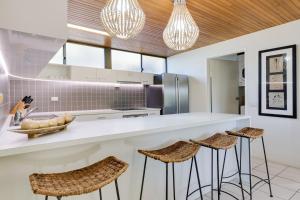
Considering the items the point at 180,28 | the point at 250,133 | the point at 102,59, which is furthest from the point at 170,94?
the point at 180,28

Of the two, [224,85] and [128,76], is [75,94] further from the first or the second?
[224,85]

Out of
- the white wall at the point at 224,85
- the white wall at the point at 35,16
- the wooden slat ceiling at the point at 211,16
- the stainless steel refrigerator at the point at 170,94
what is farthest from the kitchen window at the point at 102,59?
the white wall at the point at 35,16

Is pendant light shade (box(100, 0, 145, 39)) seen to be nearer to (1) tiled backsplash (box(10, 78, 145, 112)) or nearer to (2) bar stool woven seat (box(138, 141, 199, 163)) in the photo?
(2) bar stool woven seat (box(138, 141, 199, 163))

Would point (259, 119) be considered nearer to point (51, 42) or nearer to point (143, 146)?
point (143, 146)

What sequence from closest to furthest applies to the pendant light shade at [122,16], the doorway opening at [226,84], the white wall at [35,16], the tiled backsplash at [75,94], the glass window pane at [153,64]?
the white wall at [35,16]
the pendant light shade at [122,16]
the tiled backsplash at [75,94]
the doorway opening at [226,84]
the glass window pane at [153,64]

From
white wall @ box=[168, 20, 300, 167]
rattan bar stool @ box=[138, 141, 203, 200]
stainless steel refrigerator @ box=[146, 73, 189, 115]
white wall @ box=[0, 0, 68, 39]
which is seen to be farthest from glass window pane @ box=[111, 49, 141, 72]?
white wall @ box=[0, 0, 68, 39]

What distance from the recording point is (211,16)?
2805 millimetres

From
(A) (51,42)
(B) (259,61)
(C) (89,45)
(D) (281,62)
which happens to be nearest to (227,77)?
(B) (259,61)

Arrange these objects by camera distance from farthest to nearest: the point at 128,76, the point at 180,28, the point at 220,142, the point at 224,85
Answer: the point at 224,85 → the point at 128,76 → the point at 180,28 → the point at 220,142

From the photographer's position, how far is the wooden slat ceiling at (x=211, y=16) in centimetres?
241

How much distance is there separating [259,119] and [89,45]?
3726 mm

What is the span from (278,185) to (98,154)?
2417 mm

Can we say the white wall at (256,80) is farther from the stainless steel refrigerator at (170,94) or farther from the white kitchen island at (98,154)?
the white kitchen island at (98,154)

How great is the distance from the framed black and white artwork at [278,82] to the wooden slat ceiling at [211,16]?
20.6 inches
